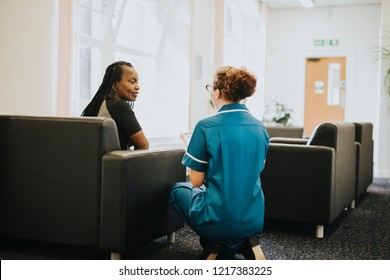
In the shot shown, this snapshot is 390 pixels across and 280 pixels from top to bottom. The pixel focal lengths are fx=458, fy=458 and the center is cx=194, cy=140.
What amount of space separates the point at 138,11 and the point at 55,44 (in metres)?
1.73

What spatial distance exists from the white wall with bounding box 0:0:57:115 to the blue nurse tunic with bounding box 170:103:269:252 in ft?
5.04

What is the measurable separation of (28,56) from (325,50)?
642 centimetres

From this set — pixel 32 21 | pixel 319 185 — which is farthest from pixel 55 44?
pixel 319 185

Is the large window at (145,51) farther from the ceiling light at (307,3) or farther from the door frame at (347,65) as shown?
the door frame at (347,65)

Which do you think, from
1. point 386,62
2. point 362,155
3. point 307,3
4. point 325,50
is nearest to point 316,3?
point 307,3

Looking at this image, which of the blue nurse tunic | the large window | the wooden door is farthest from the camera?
the wooden door

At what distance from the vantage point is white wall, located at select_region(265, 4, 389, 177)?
805cm

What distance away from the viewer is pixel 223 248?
2201 millimetres

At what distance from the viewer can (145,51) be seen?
16.4 feet

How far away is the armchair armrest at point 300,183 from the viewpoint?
2.95 metres

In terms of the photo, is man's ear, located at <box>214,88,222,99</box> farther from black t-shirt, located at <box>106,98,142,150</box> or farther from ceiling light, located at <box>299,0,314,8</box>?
ceiling light, located at <box>299,0,314,8</box>

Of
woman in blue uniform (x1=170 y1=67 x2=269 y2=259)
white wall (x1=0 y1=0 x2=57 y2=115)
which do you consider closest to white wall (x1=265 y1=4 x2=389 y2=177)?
white wall (x1=0 y1=0 x2=57 y2=115)

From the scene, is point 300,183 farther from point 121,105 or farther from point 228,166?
point 121,105
